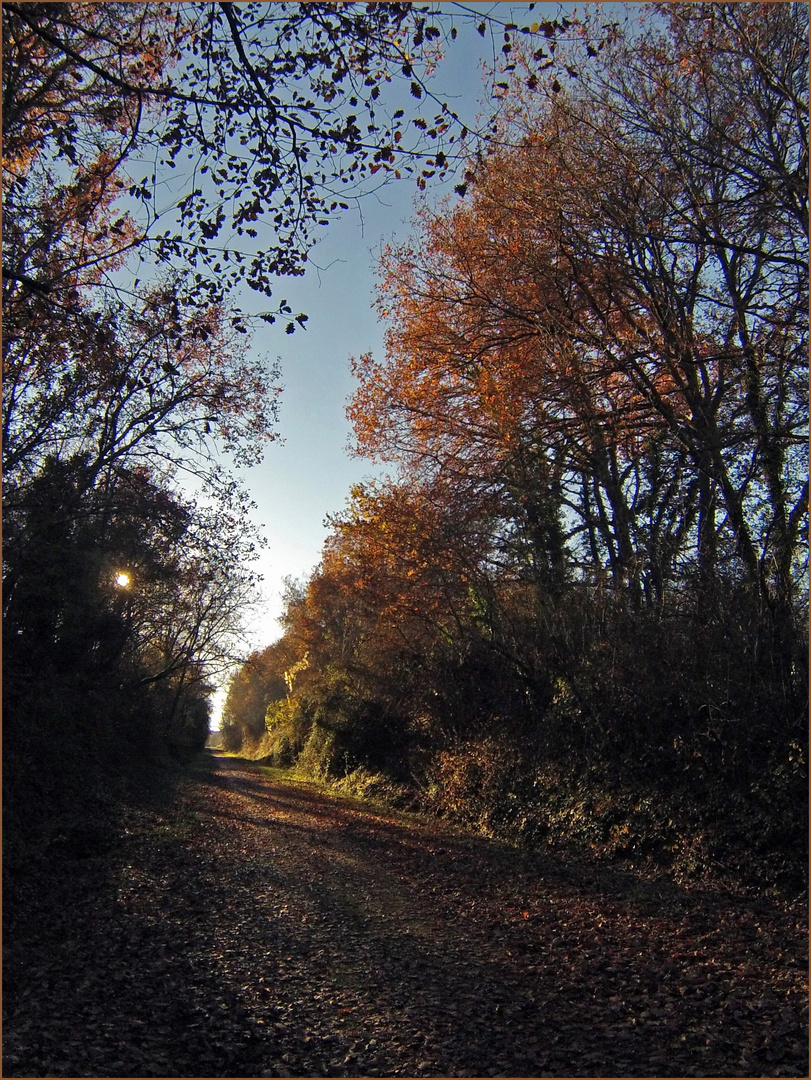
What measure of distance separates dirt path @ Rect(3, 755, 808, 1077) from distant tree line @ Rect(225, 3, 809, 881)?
2116mm

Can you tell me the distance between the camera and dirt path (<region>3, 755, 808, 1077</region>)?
5004 mm

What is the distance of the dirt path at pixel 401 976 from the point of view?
500 cm

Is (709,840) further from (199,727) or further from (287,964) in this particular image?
(199,727)

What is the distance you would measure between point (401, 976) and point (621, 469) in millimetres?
12429

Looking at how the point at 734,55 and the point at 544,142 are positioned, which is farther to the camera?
the point at 544,142

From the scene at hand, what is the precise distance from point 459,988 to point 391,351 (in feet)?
46.9

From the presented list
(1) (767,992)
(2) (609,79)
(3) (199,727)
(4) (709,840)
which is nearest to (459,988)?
(1) (767,992)

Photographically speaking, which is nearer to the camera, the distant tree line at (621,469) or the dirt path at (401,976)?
the dirt path at (401,976)

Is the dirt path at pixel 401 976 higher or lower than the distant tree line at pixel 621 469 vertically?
lower

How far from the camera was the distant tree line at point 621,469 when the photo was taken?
32.4 ft

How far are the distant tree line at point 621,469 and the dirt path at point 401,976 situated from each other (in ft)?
6.94

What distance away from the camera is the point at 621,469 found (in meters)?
16.1

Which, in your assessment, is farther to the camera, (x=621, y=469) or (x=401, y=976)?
(x=621, y=469)

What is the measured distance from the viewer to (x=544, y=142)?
39.9ft
